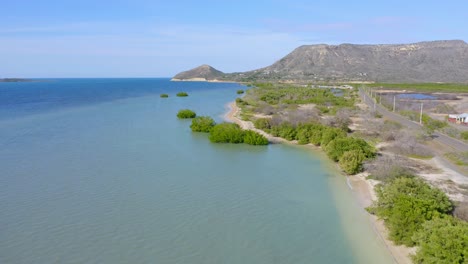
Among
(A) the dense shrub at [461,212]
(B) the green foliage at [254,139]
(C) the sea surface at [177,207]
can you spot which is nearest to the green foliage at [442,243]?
(C) the sea surface at [177,207]

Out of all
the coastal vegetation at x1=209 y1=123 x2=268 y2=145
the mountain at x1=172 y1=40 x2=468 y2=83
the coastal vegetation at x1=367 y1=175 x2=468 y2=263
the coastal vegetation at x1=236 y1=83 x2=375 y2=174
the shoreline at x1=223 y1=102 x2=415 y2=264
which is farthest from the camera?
the mountain at x1=172 y1=40 x2=468 y2=83

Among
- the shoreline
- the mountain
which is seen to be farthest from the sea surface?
the mountain

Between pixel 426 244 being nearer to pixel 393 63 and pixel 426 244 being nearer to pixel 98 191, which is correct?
pixel 98 191

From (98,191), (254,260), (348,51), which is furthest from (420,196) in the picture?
(348,51)

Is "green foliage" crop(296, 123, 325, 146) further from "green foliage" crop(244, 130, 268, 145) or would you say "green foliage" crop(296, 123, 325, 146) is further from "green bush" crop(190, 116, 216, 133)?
"green bush" crop(190, 116, 216, 133)

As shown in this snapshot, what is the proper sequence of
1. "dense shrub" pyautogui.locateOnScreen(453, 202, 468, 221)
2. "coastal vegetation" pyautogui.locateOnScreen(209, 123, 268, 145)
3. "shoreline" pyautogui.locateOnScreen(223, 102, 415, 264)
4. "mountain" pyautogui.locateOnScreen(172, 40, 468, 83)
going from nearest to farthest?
"shoreline" pyautogui.locateOnScreen(223, 102, 415, 264) → "dense shrub" pyautogui.locateOnScreen(453, 202, 468, 221) → "coastal vegetation" pyautogui.locateOnScreen(209, 123, 268, 145) → "mountain" pyautogui.locateOnScreen(172, 40, 468, 83)
